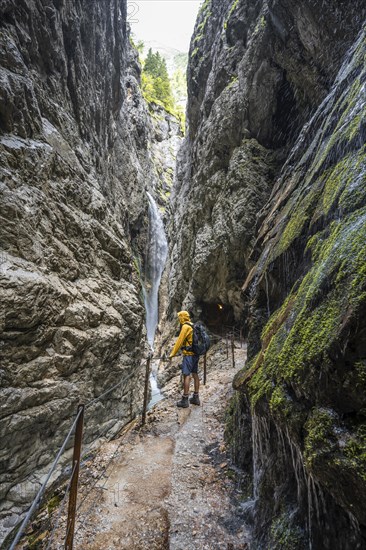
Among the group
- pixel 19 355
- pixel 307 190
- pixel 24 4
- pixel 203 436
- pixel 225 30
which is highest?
pixel 225 30

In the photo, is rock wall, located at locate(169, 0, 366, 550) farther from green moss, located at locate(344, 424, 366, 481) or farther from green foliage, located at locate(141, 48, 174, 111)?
green foliage, located at locate(141, 48, 174, 111)

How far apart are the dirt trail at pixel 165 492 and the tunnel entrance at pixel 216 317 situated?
383 inches

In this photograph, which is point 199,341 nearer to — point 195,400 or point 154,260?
point 195,400

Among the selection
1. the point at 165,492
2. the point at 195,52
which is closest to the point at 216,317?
the point at 165,492

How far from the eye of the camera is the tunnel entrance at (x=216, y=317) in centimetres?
1568

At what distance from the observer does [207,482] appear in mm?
4043

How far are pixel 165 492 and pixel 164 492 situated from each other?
14mm

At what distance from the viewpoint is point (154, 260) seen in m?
27.8

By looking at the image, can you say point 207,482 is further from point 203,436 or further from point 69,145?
point 69,145

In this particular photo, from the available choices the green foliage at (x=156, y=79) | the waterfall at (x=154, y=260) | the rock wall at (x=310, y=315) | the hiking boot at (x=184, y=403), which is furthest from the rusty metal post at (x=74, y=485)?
the green foliage at (x=156, y=79)

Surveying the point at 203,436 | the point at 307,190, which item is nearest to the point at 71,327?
the point at 203,436

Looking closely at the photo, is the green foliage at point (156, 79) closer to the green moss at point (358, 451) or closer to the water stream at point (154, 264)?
the water stream at point (154, 264)

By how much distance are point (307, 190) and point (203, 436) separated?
4.78 m

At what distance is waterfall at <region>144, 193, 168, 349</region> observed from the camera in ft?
80.8
